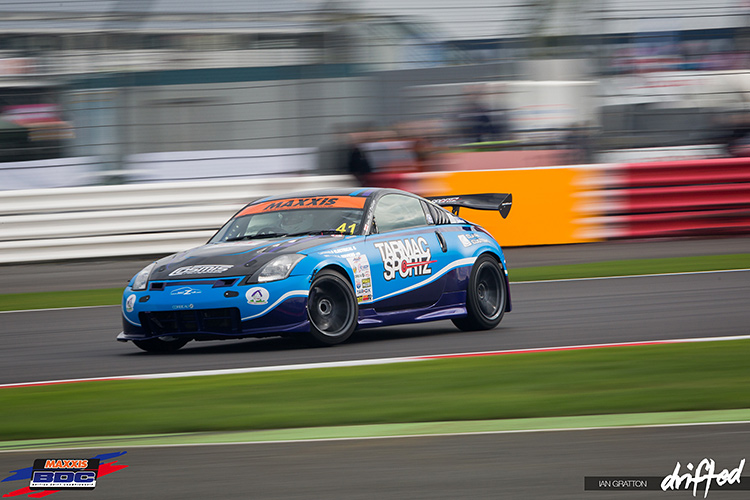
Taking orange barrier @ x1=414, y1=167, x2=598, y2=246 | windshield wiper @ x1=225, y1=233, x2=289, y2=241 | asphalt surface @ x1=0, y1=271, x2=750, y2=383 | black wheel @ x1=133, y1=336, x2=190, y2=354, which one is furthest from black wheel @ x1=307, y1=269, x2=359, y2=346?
orange barrier @ x1=414, y1=167, x2=598, y2=246

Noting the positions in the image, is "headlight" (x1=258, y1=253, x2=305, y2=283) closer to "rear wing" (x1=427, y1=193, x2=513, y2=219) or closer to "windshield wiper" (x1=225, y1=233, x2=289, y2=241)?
"windshield wiper" (x1=225, y1=233, x2=289, y2=241)

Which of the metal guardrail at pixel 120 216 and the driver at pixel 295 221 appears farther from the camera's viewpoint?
the metal guardrail at pixel 120 216

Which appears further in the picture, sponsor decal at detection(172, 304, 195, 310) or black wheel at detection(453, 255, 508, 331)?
black wheel at detection(453, 255, 508, 331)

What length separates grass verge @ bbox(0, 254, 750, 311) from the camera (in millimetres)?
12766

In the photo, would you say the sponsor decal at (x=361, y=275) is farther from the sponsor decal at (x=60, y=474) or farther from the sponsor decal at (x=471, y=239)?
the sponsor decal at (x=60, y=474)

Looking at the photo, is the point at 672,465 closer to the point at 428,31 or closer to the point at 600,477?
the point at 600,477

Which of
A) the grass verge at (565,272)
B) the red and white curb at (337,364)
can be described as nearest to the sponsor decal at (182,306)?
the red and white curb at (337,364)

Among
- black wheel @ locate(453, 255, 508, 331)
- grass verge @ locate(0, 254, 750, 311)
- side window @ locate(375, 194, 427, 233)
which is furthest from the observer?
grass verge @ locate(0, 254, 750, 311)

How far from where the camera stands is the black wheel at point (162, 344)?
864cm

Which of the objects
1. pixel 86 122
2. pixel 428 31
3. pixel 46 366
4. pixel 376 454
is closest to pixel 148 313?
pixel 46 366

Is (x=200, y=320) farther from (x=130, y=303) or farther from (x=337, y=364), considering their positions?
(x=337, y=364)

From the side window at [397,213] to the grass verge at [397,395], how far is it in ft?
5.89

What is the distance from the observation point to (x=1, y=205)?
15953mm

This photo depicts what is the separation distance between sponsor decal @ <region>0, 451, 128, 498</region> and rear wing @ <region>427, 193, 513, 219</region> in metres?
5.13
